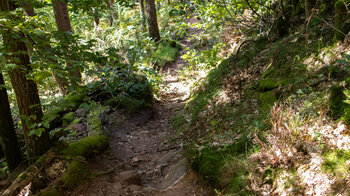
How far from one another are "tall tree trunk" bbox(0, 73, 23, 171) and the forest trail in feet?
5.01

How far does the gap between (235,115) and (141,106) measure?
391cm

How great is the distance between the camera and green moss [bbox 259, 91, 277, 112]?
4.04 m

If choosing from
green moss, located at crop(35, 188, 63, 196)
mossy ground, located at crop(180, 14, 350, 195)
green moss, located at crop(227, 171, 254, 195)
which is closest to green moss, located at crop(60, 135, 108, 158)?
green moss, located at crop(35, 188, 63, 196)

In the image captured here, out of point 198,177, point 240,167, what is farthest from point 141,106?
point 240,167

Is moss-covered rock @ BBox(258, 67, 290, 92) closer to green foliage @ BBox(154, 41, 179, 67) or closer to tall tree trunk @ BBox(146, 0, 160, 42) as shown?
green foliage @ BBox(154, 41, 179, 67)

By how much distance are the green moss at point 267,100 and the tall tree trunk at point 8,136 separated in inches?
191

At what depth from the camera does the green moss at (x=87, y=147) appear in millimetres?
4234

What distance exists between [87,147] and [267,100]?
367 centimetres

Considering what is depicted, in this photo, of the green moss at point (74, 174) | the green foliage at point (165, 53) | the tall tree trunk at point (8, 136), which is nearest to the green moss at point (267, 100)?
the green moss at point (74, 174)

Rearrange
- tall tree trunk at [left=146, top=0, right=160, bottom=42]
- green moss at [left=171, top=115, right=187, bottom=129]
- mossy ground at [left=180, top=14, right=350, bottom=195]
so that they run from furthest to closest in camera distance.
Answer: tall tree trunk at [left=146, top=0, right=160, bottom=42], green moss at [left=171, top=115, right=187, bottom=129], mossy ground at [left=180, top=14, right=350, bottom=195]

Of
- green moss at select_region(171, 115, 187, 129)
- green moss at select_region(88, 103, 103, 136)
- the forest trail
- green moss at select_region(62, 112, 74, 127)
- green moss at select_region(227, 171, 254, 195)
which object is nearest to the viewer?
green moss at select_region(227, 171, 254, 195)

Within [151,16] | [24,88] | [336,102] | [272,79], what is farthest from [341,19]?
[151,16]

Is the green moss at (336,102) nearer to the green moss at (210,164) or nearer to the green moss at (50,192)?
the green moss at (210,164)

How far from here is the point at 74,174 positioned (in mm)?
3820
